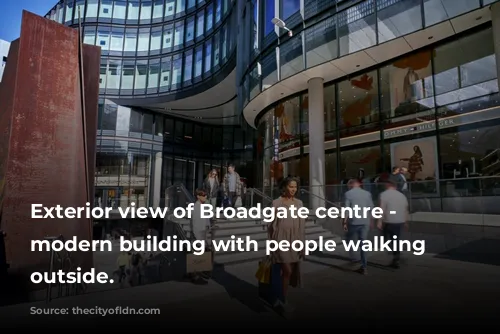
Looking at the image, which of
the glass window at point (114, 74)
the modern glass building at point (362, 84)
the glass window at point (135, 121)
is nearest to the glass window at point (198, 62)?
the modern glass building at point (362, 84)

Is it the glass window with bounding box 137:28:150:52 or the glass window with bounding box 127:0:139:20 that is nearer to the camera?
the glass window with bounding box 137:28:150:52

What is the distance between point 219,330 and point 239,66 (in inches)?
698

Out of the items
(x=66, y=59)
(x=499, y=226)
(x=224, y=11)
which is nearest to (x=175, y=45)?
(x=224, y=11)

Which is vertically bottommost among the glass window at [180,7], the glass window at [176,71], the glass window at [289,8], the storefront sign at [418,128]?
the storefront sign at [418,128]

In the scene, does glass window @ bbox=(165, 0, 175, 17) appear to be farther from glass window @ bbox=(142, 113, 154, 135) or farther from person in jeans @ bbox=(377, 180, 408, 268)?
person in jeans @ bbox=(377, 180, 408, 268)

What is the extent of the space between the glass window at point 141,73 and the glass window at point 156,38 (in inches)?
69.9

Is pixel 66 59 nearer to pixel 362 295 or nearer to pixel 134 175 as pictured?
pixel 362 295

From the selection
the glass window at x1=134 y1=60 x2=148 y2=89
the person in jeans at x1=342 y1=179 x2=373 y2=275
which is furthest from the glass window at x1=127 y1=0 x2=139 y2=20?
the person in jeans at x1=342 y1=179 x2=373 y2=275

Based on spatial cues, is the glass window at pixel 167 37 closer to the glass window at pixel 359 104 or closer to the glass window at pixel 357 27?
the glass window at pixel 359 104

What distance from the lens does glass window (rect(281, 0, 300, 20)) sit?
14336 mm

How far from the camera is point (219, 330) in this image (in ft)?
11.6

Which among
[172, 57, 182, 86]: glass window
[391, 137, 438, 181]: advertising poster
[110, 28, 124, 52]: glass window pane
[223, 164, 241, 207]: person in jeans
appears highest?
[110, 28, 124, 52]: glass window pane

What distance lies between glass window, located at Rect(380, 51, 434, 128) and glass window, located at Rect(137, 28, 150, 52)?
24.7 metres

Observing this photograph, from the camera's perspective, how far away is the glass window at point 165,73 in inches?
1156
